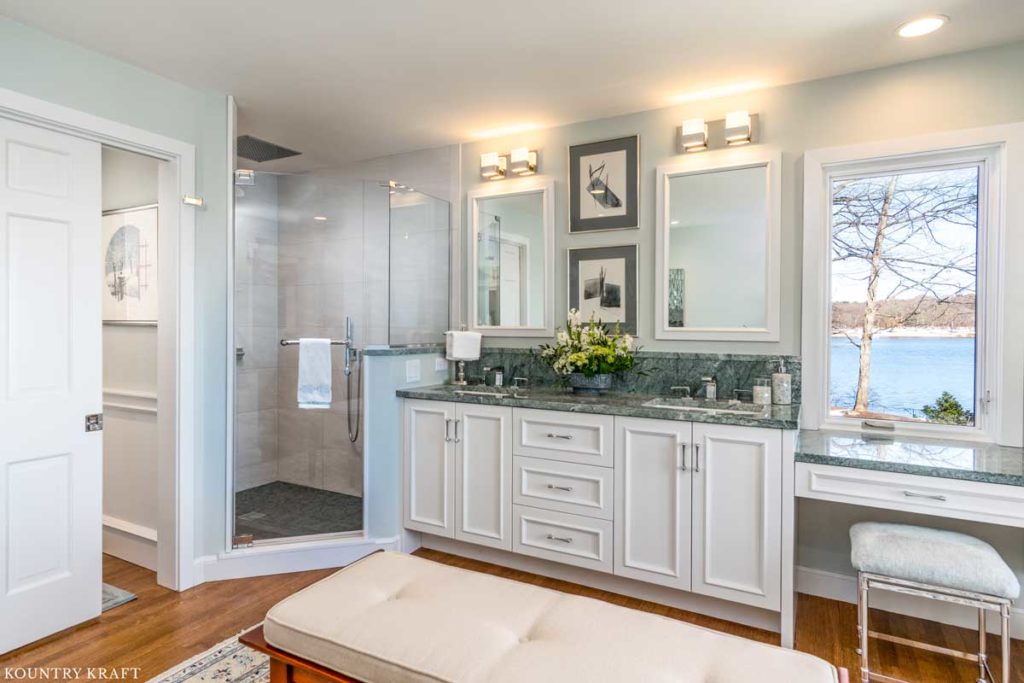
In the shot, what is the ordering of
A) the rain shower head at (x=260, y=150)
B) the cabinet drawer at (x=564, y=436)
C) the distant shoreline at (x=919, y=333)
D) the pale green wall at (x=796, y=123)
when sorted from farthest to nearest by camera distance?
the rain shower head at (x=260, y=150) → the cabinet drawer at (x=564, y=436) → the distant shoreline at (x=919, y=333) → the pale green wall at (x=796, y=123)

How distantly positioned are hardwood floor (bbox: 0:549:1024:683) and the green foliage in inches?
36.2

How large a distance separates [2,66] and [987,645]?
15.2 feet

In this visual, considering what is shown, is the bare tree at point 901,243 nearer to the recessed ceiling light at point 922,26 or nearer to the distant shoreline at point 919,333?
the distant shoreline at point 919,333

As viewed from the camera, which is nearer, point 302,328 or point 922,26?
point 922,26

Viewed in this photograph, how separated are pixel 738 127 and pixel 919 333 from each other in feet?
4.37

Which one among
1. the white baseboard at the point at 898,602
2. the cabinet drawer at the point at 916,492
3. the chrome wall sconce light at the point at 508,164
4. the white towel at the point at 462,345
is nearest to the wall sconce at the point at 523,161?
the chrome wall sconce light at the point at 508,164

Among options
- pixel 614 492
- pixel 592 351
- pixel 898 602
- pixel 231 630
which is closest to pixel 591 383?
pixel 592 351

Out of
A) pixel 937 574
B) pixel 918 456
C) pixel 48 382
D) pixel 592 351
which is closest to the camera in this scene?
pixel 937 574

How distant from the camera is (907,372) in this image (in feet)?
8.75

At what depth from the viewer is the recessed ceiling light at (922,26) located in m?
2.18

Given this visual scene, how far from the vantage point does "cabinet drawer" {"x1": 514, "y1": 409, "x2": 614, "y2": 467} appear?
2.67 m

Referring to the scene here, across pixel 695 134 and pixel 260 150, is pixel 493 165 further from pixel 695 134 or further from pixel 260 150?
pixel 260 150

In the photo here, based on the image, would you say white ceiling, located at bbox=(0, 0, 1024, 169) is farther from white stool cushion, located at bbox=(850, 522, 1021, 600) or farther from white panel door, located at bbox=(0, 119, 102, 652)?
white stool cushion, located at bbox=(850, 522, 1021, 600)

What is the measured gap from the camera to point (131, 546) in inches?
123
